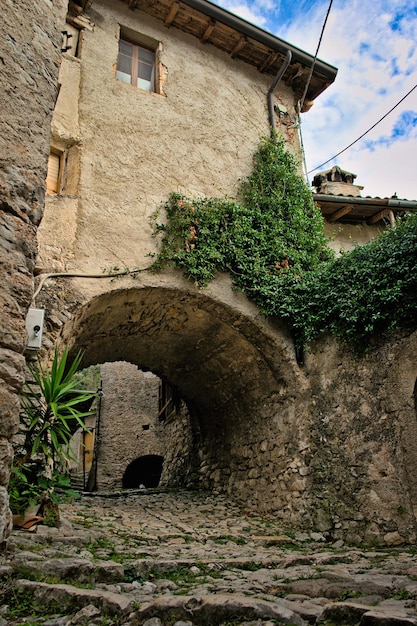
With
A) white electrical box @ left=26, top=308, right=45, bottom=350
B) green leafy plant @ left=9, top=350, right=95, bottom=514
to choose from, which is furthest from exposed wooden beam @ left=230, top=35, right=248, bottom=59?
green leafy plant @ left=9, top=350, right=95, bottom=514

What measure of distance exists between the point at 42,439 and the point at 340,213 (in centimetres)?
710

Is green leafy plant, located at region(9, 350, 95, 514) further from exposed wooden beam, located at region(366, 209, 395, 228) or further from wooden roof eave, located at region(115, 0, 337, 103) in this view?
exposed wooden beam, located at region(366, 209, 395, 228)

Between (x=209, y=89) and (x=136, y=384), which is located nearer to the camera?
(x=209, y=89)

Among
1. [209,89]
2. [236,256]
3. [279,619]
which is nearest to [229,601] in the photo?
[279,619]

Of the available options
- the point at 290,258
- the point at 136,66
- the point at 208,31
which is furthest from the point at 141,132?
the point at 290,258

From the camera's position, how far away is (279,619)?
1974 mm

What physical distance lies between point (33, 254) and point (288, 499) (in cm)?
484

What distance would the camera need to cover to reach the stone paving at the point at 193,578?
2080 millimetres

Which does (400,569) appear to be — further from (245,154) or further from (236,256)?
(245,154)

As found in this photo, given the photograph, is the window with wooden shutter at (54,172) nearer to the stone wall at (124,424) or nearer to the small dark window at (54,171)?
the small dark window at (54,171)

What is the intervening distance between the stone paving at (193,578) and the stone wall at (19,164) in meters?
0.41

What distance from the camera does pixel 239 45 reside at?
805 centimetres

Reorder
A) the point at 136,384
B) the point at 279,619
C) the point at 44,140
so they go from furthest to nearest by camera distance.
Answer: the point at 136,384, the point at 44,140, the point at 279,619

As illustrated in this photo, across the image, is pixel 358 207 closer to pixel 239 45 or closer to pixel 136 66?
pixel 239 45
